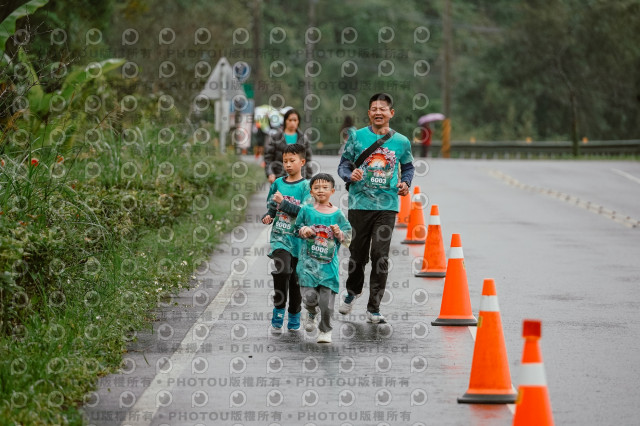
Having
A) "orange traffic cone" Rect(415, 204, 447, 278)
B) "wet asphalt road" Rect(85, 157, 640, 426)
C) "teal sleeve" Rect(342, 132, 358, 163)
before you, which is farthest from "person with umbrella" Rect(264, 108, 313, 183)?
"teal sleeve" Rect(342, 132, 358, 163)

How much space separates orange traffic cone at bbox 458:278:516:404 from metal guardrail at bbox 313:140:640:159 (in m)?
42.5

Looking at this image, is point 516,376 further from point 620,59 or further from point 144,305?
point 620,59

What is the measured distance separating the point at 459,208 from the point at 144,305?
1317cm

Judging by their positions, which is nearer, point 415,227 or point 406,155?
point 406,155

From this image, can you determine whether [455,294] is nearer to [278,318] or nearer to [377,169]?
[377,169]

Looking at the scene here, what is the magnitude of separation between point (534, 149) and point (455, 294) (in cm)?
→ 4275

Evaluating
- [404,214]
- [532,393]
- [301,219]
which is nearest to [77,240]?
[301,219]

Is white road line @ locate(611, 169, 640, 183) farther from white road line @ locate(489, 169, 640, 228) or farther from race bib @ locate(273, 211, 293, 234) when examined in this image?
race bib @ locate(273, 211, 293, 234)

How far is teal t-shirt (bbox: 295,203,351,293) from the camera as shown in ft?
32.1

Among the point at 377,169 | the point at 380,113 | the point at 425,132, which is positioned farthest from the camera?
the point at 425,132

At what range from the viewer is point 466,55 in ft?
249

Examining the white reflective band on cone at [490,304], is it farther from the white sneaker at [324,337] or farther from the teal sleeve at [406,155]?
the teal sleeve at [406,155]

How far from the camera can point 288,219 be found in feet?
33.7

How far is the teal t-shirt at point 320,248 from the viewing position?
980 cm
